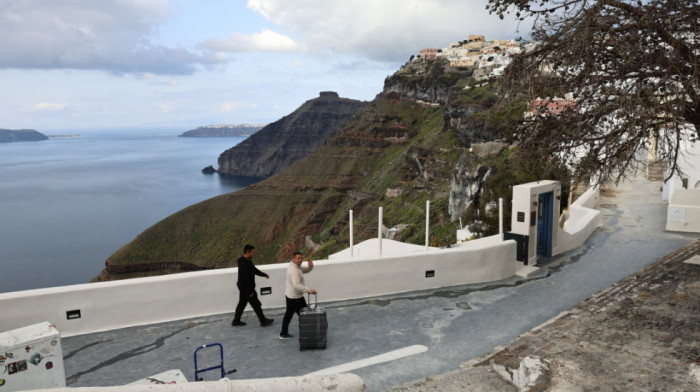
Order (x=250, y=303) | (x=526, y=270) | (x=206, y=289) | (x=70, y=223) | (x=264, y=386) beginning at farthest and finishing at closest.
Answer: (x=70, y=223), (x=526, y=270), (x=206, y=289), (x=250, y=303), (x=264, y=386)

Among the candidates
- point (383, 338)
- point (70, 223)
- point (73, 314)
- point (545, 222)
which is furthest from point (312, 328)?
point (70, 223)

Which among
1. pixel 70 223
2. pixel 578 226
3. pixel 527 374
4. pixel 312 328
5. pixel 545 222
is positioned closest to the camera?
pixel 527 374

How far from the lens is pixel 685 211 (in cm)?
1597

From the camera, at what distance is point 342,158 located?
5689 inches

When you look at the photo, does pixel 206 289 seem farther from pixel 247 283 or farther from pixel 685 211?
pixel 685 211

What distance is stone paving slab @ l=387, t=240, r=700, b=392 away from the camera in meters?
5.91

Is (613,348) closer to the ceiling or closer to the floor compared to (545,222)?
closer to the floor

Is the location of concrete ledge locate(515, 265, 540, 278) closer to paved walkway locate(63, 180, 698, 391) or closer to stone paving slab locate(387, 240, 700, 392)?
paved walkway locate(63, 180, 698, 391)

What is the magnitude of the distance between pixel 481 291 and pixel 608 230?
29.9 feet

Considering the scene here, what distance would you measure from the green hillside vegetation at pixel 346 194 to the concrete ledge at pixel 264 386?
53833 mm

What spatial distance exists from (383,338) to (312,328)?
51.1 inches

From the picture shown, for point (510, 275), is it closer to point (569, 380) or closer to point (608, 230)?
point (569, 380)

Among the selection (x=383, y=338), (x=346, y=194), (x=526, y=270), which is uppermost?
(x=526, y=270)

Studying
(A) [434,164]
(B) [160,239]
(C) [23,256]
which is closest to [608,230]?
(A) [434,164]
